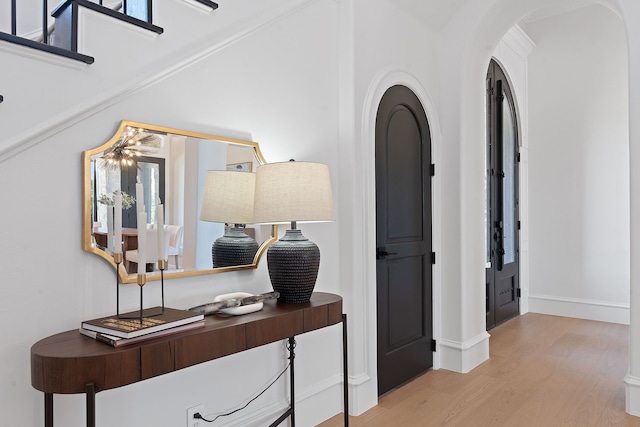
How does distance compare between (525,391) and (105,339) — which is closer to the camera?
(105,339)

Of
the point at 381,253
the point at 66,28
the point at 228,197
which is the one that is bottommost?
the point at 381,253

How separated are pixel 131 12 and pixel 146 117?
428 mm

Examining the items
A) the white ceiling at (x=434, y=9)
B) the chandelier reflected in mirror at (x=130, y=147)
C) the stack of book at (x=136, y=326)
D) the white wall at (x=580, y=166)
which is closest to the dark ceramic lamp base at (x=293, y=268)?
the stack of book at (x=136, y=326)

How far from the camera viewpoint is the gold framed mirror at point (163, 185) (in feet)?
5.63

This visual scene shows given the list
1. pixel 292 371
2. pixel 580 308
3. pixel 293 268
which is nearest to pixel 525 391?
Answer: pixel 292 371

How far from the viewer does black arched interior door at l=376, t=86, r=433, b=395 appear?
308cm

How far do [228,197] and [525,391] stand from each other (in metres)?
2.35

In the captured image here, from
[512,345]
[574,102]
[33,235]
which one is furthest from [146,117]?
[574,102]

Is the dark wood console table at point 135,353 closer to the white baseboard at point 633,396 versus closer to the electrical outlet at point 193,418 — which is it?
the electrical outlet at point 193,418

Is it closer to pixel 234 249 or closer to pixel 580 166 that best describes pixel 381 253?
pixel 234 249

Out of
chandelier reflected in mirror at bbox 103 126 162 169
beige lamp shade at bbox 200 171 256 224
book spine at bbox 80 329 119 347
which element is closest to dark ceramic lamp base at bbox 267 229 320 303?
beige lamp shade at bbox 200 171 256 224

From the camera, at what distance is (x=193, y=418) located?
2.02 metres

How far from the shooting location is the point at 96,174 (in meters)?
1.71

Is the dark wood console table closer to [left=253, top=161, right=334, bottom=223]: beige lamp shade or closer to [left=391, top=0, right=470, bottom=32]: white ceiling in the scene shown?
[left=253, top=161, right=334, bottom=223]: beige lamp shade
